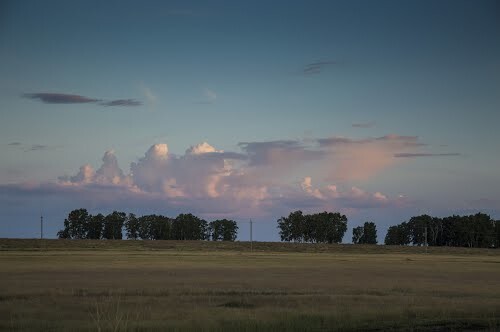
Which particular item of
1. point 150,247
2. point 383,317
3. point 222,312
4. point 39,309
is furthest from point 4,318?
point 150,247

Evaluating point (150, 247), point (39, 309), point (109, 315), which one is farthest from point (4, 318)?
point (150, 247)

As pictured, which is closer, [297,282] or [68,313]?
[68,313]

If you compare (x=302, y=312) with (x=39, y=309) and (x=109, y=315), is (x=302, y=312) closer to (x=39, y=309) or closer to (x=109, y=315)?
(x=109, y=315)

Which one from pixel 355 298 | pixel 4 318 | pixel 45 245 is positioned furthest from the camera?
pixel 45 245

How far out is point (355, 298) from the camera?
37.1m

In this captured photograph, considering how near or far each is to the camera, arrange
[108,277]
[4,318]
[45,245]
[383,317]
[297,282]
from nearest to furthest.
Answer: [4,318] < [383,317] < [297,282] < [108,277] < [45,245]

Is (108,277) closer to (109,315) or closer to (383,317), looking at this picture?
(109,315)

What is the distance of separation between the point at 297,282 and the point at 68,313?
75.7ft

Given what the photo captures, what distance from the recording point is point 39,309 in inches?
1209

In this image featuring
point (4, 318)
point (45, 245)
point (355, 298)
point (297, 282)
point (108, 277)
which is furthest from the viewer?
point (45, 245)

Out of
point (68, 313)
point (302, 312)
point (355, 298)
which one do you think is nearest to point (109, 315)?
point (68, 313)

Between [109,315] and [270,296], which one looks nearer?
[109,315]

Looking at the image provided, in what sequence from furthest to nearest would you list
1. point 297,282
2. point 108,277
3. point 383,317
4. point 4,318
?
point 108,277 < point 297,282 < point 383,317 < point 4,318

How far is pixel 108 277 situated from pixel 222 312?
81.5ft
